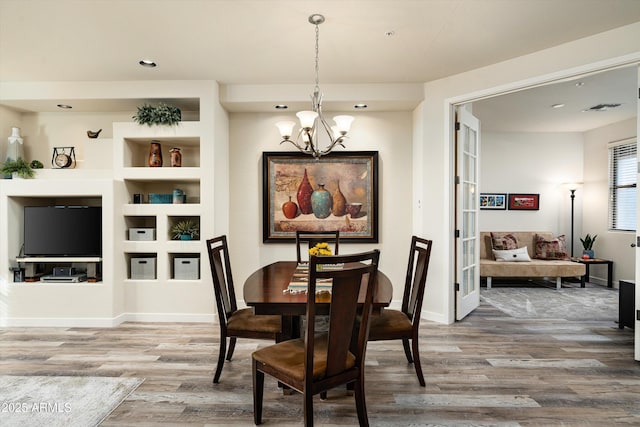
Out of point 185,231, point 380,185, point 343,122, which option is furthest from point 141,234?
point 380,185

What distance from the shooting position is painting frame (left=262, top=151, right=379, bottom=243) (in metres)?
4.41

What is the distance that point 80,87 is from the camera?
3.98m

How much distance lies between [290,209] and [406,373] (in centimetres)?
236

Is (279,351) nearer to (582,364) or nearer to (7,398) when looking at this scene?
(7,398)

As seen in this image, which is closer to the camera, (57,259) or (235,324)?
(235,324)

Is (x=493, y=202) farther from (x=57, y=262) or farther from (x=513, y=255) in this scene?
(x=57, y=262)

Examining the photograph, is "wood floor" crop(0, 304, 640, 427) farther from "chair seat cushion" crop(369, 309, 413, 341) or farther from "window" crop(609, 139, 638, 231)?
"window" crop(609, 139, 638, 231)

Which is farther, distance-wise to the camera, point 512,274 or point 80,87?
point 512,274

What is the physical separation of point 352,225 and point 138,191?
2.58 meters

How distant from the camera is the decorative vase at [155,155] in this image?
4.07 m

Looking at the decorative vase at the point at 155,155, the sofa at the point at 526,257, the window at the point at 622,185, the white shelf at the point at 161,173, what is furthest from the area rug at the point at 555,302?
the decorative vase at the point at 155,155

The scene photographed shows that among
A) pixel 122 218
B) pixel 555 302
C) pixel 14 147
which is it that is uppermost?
pixel 14 147

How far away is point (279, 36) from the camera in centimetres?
293

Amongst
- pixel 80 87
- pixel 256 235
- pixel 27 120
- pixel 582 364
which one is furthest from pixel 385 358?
pixel 27 120
